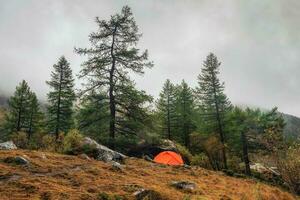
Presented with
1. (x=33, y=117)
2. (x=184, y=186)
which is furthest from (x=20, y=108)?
(x=184, y=186)

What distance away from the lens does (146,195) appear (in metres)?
11.3

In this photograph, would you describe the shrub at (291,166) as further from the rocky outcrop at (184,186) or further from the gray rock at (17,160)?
the gray rock at (17,160)

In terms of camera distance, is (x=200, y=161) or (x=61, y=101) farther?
(x=61, y=101)

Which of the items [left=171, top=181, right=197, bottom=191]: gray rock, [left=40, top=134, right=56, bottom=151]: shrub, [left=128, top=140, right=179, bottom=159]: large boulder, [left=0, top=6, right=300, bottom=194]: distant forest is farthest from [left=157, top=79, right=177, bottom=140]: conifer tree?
[left=171, top=181, right=197, bottom=191]: gray rock

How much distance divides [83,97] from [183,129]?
23.7 meters

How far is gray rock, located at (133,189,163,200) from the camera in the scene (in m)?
11.0

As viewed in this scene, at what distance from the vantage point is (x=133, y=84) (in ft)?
97.0

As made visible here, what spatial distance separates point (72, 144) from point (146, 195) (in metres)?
10.2

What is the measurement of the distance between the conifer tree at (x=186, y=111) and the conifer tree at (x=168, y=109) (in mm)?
1063

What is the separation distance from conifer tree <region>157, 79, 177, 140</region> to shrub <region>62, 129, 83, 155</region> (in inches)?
1204

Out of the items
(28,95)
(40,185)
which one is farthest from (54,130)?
(40,185)

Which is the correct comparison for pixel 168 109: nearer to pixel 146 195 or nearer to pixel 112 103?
pixel 112 103

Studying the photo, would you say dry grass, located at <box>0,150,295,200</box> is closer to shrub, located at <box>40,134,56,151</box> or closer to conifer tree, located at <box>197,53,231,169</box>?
shrub, located at <box>40,134,56,151</box>

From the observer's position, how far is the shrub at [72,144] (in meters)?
19.6
